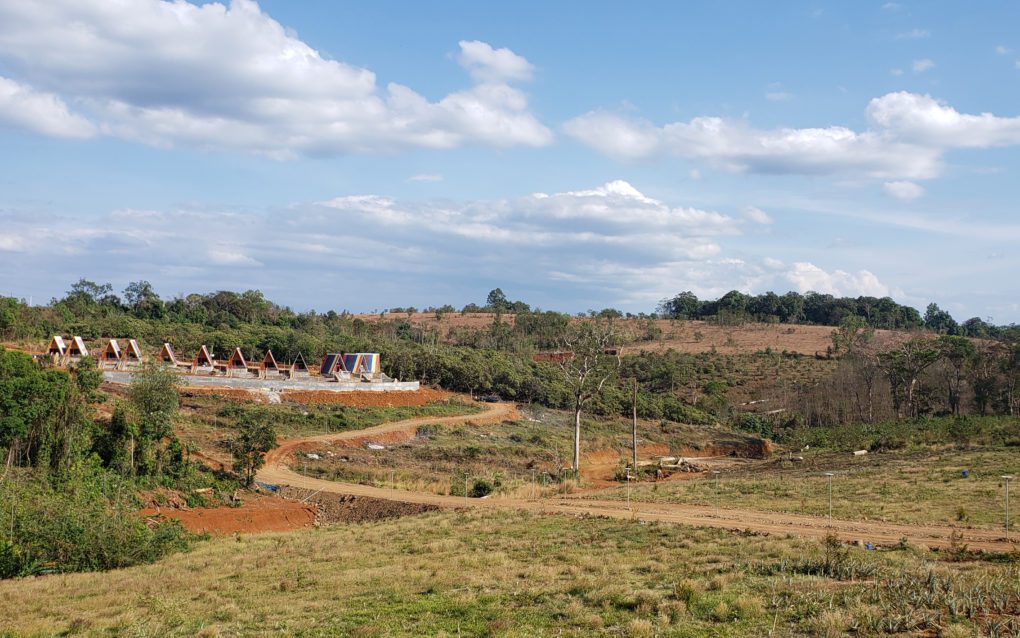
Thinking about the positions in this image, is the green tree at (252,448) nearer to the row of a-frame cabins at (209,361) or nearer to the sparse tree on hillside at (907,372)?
the row of a-frame cabins at (209,361)

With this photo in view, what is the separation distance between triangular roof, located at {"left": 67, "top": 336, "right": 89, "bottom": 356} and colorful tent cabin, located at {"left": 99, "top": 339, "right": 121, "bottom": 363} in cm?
182

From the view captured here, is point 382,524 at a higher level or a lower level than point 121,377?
lower

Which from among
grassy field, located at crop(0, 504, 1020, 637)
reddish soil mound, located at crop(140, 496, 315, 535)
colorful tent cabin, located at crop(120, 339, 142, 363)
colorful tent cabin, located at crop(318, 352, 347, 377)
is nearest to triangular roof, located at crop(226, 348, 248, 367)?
colorful tent cabin, located at crop(120, 339, 142, 363)

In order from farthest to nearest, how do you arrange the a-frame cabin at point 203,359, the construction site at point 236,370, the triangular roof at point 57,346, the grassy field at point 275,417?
the a-frame cabin at point 203,359 < the construction site at point 236,370 < the triangular roof at point 57,346 < the grassy field at point 275,417

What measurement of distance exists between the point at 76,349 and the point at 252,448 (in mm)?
30196

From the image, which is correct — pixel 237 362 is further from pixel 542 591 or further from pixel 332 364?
pixel 542 591

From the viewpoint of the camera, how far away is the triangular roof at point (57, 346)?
54.2m

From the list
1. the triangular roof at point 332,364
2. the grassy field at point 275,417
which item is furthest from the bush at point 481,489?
the triangular roof at point 332,364

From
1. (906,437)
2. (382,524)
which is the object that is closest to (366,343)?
(906,437)

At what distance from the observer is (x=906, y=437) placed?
53188mm

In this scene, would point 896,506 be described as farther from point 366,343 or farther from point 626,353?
point 626,353

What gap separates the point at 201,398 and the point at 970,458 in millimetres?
47807

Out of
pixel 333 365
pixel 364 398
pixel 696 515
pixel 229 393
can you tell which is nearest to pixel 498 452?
pixel 364 398

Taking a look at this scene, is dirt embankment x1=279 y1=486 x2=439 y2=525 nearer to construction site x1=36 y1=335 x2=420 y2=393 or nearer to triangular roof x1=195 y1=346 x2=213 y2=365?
construction site x1=36 y1=335 x2=420 y2=393
